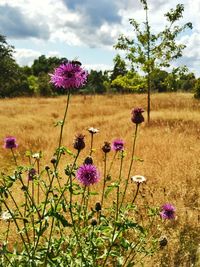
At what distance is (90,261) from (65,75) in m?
1.33

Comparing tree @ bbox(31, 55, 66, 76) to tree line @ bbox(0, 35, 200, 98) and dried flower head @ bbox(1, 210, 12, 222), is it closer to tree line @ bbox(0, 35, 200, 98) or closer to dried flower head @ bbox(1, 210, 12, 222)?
tree line @ bbox(0, 35, 200, 98)

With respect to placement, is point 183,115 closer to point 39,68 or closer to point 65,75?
point 65,75

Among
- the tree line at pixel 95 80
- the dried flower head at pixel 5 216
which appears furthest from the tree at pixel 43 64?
the dried flower head at pixel 5 216

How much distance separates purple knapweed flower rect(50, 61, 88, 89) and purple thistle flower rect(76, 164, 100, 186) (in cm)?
66

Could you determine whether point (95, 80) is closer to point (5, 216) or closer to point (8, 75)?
point (8, 75)

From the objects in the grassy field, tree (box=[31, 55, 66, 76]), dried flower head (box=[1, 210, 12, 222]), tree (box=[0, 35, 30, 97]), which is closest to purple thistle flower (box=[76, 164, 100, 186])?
the grassy field

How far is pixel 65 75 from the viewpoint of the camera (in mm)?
2490

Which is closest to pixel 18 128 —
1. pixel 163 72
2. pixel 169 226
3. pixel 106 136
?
pixel 106 136

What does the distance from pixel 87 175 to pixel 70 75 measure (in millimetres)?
761

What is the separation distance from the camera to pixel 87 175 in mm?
2869

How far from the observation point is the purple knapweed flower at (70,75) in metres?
2.47

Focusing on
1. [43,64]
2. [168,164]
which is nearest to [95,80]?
[43,64]

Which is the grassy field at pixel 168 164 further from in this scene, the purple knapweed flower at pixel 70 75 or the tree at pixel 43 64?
the tree at pixel 43 64

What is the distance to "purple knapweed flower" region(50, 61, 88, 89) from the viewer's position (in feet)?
8.11
